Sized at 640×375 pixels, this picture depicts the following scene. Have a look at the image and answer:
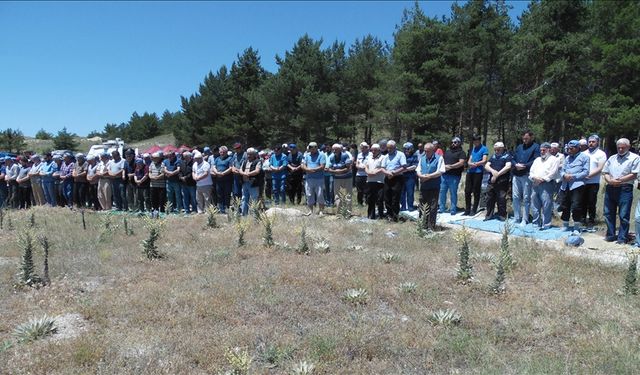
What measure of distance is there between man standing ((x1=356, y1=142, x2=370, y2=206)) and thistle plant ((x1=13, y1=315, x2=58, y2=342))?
8.43 metres

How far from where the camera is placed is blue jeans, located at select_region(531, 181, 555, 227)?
29.2 feet

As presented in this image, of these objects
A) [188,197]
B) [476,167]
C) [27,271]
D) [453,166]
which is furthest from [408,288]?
[188,197]

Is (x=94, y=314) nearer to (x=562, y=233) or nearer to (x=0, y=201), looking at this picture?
(x=562, y=233)

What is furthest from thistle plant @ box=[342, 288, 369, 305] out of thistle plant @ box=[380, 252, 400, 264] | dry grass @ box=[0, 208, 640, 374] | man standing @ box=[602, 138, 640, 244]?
man standing @ box=[602, 138, 640, 244]

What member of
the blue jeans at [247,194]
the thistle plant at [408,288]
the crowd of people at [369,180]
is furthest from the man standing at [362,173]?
the thistle plant at [408,288]

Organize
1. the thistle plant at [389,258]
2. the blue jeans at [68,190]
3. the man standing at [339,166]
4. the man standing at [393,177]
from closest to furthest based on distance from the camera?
1. the thistle plant at [389,258]
2. the man standing at [393,177]
3. the man standing at [339,166]
4. the blue jeans at [68,190]

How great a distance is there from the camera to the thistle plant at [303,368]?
3673mm

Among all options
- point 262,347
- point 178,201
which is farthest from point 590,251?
point 178,201

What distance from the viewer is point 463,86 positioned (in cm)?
2455

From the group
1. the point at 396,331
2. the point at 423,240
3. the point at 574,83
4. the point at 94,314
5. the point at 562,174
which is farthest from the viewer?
the point at 574,83

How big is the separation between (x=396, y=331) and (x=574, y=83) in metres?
24.2

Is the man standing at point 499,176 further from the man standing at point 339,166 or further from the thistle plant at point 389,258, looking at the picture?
the thistle plant at point 389,258

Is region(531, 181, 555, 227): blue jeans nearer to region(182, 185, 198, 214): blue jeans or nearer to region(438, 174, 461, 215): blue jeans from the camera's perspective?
region(438, 174, 461, 215): blue jeans

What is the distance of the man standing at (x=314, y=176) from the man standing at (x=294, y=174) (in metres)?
1.73
